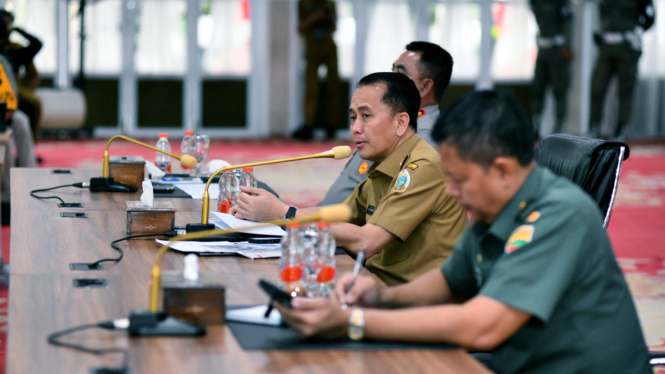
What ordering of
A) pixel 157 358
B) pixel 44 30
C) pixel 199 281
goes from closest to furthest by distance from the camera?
pixel 157 358
pixel 199 281
pixel 44 30

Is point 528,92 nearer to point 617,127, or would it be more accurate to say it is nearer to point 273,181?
point 617,127

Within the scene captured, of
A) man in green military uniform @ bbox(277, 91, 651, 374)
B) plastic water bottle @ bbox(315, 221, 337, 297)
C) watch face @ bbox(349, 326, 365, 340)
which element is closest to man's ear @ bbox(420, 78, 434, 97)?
plastic water bottle @ bbox(315, 221, 337, 297)

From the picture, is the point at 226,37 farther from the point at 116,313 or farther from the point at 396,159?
the point at 116,313

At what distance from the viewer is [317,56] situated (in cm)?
1078

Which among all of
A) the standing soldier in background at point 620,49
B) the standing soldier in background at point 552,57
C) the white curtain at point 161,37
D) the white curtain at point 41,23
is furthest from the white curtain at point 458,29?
the white curtain at point 41,23

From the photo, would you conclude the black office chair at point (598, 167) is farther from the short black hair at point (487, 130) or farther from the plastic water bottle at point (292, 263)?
the plastic water bottle at point (292, 263)

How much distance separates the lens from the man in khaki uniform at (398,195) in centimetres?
220

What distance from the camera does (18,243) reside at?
2061 mm

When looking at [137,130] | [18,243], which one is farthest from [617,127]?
[18,243]

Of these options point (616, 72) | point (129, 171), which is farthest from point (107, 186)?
point (616, 72)

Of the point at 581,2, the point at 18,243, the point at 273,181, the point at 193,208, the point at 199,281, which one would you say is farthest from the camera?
the point at 581,2

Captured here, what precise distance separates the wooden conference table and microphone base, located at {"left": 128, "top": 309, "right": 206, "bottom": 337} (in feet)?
0.05

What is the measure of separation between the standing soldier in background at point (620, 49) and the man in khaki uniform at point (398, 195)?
8.15 m

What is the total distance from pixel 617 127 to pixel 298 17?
14.0ft
